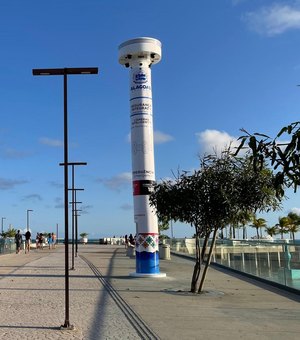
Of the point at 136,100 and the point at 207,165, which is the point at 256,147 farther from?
the point at 136,100

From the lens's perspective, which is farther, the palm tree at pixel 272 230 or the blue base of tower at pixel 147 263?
the palm tree at pixel 272 230

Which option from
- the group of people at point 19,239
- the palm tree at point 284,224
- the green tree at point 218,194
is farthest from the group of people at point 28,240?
the palm tree at point 284,224

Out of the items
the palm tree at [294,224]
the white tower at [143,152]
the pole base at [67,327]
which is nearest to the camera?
the pole base at [67,327]

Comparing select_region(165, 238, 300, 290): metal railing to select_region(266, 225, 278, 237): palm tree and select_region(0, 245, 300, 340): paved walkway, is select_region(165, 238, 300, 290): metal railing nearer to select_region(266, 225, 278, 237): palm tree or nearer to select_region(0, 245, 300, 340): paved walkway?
select_region(0, 245, 300, 340): paved walkway

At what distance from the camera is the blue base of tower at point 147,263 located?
1877cm

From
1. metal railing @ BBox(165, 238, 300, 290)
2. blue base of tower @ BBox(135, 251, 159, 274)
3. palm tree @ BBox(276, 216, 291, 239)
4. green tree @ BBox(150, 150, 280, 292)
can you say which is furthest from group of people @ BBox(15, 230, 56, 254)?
palm tree @ BBox(276, 216, 291, 239)

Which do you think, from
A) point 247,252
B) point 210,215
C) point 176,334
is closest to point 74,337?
point 176,334

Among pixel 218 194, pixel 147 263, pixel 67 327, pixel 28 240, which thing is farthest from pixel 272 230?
pixel 67 327

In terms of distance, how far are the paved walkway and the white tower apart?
144 cm

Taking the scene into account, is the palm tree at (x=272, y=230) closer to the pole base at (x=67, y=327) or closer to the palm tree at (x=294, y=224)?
the palm tree at (x=294, y=224)

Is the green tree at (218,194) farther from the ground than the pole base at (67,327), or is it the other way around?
the green tree at (218,194)

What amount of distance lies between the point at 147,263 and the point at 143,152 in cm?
416

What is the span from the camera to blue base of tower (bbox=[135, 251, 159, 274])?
739 inches

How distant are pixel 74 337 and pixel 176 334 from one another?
167 centimetres
